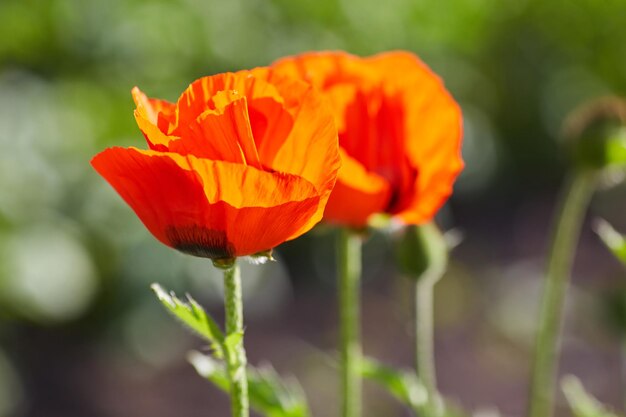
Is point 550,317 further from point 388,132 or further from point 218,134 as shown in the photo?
point 218,134

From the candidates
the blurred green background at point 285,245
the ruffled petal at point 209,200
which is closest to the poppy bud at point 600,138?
the ruffled petal at point 209,200

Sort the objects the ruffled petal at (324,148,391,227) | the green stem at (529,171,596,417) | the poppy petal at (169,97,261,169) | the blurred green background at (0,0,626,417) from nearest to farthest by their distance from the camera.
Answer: the poppy petal at (169,97,261,169) < the ruffled petal at (324,148,391,227) < the green stem at (529,171,596,417) < the blurred green background at (0,0,626,417)

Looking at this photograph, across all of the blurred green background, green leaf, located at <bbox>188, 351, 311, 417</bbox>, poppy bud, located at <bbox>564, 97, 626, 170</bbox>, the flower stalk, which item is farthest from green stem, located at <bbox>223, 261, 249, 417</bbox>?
the blurred green background

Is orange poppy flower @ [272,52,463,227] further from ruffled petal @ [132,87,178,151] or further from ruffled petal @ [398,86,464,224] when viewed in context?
ruffled petal @ [132,87,178,151]

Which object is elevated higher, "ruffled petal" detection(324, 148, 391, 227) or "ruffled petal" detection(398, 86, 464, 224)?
"ruffled petal" detection(398, 86, 464, 224)

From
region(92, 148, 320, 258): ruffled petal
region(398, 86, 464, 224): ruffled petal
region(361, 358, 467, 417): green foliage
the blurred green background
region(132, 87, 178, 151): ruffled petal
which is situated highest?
the blurred green background
